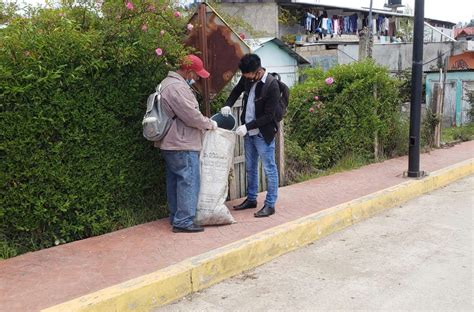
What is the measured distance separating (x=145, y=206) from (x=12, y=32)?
2293 mm

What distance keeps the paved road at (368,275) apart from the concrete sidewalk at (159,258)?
153 millimetres

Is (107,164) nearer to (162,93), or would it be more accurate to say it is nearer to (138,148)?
(138,148)

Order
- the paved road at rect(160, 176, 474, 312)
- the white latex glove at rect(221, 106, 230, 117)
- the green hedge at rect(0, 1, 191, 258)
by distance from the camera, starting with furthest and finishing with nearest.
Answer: the white latex glove at rect(221, 106, 230, 117) < the green hedge at rect(0, 1, 191, 258) < the paved road at rect(160, 176, 474, 312)

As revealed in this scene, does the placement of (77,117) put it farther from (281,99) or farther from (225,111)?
(281,99)

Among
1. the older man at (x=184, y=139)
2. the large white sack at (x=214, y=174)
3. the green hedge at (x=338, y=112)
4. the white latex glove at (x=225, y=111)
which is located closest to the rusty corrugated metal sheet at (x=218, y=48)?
the white latex glove at (x=225, y=111)

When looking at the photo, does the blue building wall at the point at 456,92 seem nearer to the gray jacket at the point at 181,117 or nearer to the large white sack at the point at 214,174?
the large white sack at the point at 214,174

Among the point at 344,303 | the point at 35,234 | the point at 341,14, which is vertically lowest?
the point at 344,303

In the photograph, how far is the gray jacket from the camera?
4934 mm

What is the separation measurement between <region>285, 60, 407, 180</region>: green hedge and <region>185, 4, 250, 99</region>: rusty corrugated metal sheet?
3.06 meters

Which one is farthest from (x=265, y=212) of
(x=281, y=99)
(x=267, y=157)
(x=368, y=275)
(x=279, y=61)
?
(x=279, y=61)

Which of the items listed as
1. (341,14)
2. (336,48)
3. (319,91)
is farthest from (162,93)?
(341,14)

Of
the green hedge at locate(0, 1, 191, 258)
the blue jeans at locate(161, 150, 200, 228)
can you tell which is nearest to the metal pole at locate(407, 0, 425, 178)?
the green hedge at locate(0, 1, 191, 258)

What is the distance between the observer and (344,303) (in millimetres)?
3988

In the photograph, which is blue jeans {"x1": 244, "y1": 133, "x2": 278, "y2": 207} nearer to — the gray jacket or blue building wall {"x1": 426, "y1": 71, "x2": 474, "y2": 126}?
the gray jacket
